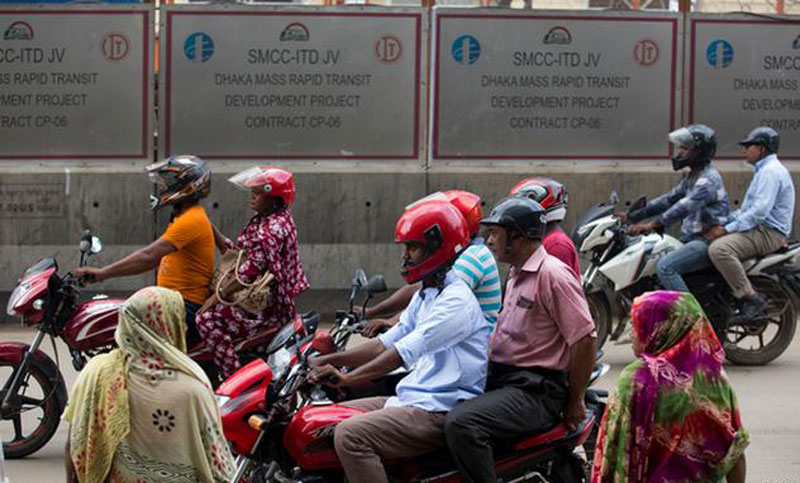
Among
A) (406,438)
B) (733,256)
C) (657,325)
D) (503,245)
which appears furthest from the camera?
(733,256)

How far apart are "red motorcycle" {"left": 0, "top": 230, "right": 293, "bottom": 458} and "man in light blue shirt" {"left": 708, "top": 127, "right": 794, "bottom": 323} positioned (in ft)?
13.0

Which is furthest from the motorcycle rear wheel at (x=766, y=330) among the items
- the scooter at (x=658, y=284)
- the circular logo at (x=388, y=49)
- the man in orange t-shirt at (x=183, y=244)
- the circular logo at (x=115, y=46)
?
the circular logo at (x=115, y=46)

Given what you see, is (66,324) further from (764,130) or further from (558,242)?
(764,130)

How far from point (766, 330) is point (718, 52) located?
336 cm

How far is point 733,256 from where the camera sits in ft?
33.8

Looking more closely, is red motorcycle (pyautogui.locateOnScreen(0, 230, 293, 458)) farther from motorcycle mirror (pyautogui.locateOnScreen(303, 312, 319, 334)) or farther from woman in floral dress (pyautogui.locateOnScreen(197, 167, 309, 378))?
motorcycle mirror (pyautogui.locateOnScreen(303, 312, 319, 334))

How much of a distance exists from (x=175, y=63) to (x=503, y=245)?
284 inches

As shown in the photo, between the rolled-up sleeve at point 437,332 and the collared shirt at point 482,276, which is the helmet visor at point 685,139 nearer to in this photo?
the collared shirt at point 482,276

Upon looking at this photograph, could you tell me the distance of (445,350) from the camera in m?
5.66

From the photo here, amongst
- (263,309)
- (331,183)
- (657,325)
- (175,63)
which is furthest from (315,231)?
(657,325)

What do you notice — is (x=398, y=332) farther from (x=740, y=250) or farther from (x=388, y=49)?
(x=388, y=49)

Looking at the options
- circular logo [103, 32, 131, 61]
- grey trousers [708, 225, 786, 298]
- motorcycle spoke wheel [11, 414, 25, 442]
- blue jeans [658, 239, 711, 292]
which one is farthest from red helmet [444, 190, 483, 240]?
circular logo [103, 32, 131, 61]

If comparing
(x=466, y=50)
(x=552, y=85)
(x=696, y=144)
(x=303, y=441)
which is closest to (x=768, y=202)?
(x=696, y=144)

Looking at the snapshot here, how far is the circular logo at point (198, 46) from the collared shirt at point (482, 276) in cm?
706
